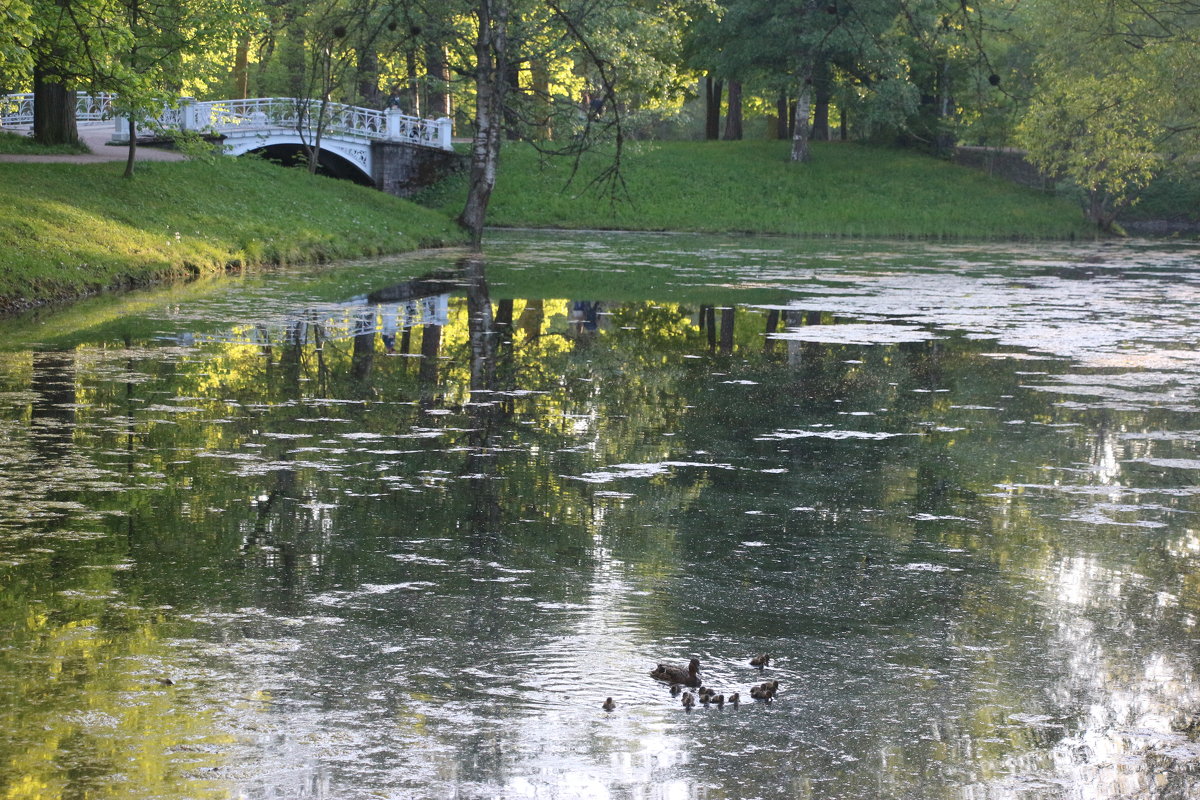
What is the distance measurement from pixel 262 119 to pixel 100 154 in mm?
11467

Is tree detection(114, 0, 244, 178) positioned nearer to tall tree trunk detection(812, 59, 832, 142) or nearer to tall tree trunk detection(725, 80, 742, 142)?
tall tree trunk detection(812, 59, 832, 142)

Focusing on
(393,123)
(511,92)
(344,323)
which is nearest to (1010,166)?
(393,123)

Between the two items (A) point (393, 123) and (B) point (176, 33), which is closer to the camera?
(B) point (176, 33)

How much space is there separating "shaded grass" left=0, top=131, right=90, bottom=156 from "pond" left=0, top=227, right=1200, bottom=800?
640 inches

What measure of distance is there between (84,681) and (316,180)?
32.7 m

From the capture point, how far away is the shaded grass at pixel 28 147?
2758cm

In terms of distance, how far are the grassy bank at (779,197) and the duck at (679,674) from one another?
39.6 meters

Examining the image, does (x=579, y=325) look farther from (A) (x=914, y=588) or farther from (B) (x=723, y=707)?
(B) (x=723, y=707)

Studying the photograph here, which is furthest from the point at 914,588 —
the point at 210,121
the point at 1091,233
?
the point at 1091,233

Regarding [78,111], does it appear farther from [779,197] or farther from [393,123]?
[779,197]

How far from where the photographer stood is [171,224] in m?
23.4

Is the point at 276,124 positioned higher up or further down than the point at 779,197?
higher up

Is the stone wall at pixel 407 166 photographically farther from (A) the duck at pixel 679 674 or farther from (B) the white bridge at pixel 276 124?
(A) the duck at pixel 679 674

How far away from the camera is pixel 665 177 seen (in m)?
52.0
